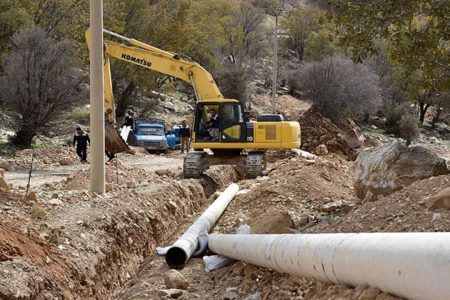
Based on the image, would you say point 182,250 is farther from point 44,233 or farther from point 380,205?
point 380,205

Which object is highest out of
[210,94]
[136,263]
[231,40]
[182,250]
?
[231,40]

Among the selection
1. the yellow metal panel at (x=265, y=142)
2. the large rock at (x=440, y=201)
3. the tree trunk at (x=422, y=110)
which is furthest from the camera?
the tree trunk at (x=422, y=110)

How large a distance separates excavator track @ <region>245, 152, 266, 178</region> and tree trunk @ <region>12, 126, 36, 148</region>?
1038cm

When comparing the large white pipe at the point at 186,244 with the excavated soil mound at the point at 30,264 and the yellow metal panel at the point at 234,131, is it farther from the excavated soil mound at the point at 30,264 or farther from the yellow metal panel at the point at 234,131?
the yellow metal panel at the point at 234,131

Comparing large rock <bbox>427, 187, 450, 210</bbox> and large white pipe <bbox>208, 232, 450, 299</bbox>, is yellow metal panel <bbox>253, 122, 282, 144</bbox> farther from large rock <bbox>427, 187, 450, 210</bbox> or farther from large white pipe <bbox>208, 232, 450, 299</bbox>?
large white pipe <bbox>208, 232, 450, 299</bbox>

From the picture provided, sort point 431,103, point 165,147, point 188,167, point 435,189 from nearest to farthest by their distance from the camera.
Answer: point 435,189
point 188,167
point 165,147
point 431,103

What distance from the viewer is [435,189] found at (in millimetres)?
8883

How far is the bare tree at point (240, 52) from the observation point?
4625 centimetres

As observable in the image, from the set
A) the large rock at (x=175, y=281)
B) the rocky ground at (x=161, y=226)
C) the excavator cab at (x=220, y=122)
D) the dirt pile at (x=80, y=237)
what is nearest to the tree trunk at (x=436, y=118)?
the excavator cab at (x=220, y=122)

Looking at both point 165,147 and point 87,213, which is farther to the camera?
point 165,147

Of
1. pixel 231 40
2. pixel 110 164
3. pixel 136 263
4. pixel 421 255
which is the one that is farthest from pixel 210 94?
pixel 231 40

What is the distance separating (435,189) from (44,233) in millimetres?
5294

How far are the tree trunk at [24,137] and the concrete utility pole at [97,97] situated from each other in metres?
14.5

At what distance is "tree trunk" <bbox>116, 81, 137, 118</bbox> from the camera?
39.5m
